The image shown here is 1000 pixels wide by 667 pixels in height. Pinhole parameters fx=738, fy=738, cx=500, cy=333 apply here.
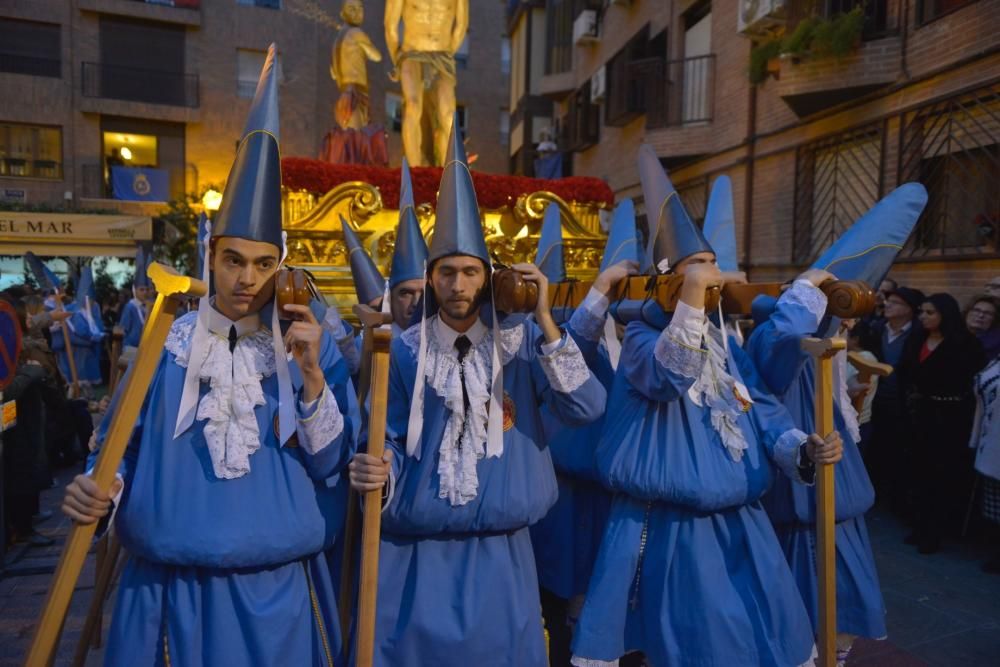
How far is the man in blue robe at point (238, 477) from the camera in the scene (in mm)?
2033

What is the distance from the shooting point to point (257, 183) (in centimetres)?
219

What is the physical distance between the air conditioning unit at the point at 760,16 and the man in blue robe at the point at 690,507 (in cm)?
700

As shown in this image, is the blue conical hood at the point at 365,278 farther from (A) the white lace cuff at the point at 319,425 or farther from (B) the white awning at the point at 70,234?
(B) the white awning at the point at 70,234

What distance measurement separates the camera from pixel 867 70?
754 cm

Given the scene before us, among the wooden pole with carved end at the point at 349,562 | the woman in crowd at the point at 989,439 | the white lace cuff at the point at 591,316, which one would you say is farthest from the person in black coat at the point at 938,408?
the wooden pole with carved end at the point at 349,562


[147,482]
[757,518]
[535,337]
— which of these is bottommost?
[757,518]

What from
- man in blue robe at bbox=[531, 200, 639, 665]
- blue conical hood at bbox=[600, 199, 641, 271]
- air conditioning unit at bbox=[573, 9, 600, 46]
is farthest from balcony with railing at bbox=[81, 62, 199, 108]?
man in blue robe at bbox=[531, 200, 639, 665]

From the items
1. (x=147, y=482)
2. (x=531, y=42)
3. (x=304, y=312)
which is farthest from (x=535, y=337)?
(x=531, y=42)

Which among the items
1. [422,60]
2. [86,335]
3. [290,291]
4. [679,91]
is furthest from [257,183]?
[679,91]

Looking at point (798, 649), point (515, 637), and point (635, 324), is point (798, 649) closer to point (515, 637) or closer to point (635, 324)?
point (515, 637)

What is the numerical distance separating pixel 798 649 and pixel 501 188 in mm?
5329

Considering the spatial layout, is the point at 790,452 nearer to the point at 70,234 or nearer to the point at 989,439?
the point at 989,439

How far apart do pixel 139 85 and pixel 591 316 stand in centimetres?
2211

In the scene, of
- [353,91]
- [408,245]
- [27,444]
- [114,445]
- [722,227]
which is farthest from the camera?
[353,91]
